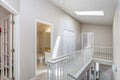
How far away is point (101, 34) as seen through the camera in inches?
349

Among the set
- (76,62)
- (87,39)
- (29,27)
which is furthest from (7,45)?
(87,39)

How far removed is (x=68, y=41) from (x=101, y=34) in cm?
317

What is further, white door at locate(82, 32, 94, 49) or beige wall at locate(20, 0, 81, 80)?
white door at locate(82, 32, 94, 49)

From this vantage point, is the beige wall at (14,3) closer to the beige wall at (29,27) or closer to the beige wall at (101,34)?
the beige wall at (29,27)

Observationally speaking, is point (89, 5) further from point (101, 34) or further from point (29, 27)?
point (101, 34)

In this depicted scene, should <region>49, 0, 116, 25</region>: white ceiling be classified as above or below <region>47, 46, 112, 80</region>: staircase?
above

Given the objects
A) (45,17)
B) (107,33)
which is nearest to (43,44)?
(45,17)

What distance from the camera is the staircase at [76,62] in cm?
300

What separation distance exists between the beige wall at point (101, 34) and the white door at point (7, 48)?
690 centimetres

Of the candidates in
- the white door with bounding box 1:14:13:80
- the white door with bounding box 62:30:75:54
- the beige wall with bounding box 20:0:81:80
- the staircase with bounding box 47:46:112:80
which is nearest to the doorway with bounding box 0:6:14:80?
the white door with bounding box 1:14:13:80

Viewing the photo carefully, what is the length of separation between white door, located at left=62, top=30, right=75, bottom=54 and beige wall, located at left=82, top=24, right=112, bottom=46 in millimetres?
2047

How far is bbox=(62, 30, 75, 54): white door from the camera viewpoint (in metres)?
6.64

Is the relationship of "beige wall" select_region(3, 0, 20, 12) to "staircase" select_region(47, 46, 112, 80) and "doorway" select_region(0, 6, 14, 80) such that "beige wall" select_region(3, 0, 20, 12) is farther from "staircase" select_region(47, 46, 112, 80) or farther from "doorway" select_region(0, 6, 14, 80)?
"staircase" select_region(47, 46, 112, 80)

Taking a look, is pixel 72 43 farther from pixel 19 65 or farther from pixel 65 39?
pixel 19 65
